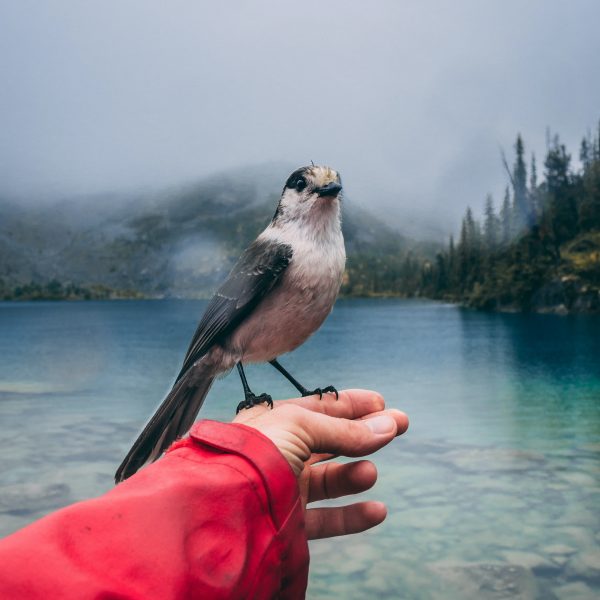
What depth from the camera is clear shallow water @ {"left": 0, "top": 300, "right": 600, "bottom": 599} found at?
13430 mm

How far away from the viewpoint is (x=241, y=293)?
188 cm

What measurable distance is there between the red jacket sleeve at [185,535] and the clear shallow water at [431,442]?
136 centimetres

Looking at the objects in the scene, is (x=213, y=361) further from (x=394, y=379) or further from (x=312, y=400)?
(x=394, y=379)

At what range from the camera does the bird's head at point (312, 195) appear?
175cm

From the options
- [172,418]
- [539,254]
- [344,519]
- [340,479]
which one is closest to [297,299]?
[172,418]

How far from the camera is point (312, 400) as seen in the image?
2.13 meters

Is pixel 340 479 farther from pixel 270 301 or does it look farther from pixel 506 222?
pixel 506 222

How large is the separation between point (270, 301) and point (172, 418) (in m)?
0.46

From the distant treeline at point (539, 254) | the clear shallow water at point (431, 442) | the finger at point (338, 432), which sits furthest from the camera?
the distant treeline at point (539, 254)

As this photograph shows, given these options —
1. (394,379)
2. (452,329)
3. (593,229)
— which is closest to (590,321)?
(593,229)

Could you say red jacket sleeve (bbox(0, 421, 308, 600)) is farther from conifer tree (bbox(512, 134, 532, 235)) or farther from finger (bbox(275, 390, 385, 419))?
conifer tree (bbox(512, 134, 532, 235))

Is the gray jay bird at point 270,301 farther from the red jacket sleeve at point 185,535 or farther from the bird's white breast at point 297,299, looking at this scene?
the red jacket sleeve at point 185,535

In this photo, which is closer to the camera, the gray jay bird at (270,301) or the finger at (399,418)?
the gray jay bird at (270,301)

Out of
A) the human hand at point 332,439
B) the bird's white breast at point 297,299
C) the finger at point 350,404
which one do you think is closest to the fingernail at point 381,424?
the human hand at point 332,439
